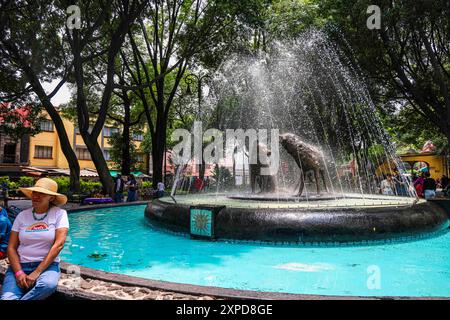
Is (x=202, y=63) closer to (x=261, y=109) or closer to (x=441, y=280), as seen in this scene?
(x=261, y=109)

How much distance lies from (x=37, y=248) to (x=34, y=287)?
38cm

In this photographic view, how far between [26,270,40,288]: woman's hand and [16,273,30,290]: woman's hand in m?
0.02

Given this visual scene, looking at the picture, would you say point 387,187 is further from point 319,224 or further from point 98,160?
point 98,160

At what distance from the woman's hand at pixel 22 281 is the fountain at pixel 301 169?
15.5 ft

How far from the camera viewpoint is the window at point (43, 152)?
4136cm

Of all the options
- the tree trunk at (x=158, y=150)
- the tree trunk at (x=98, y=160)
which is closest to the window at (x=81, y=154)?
the tree trunk at (x=158, y=150)

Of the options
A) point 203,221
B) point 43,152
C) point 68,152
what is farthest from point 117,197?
point 43,152

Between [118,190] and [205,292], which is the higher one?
[118,190]

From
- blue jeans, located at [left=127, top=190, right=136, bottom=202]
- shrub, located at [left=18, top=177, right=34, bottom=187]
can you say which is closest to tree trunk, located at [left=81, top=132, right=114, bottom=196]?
blue jeans, located at [left=127, top=190, right=136, bottom=202]

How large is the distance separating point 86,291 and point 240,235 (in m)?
4.28

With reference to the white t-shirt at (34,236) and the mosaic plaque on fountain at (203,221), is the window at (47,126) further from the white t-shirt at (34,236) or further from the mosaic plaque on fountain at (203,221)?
the white t-shirt at (34,236)

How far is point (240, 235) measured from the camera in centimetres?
770

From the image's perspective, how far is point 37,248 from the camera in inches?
140
